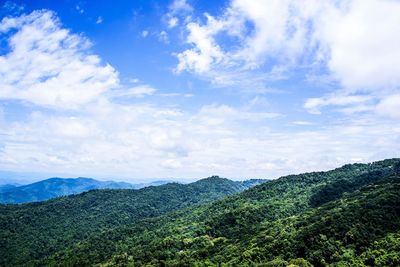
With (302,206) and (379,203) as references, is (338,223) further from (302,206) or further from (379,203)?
(302,206)

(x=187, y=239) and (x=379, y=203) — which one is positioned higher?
(x=379, y=203)

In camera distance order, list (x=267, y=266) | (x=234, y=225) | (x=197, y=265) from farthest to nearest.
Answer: (x=234, y=225)
(x=197, y=265)
(x=267, y=266)

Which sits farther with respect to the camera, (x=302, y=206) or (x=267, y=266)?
(x=302, y=206)

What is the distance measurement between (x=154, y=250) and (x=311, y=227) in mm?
60809

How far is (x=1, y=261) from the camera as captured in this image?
187125mm

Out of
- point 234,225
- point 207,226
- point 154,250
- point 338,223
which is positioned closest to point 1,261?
point 154,250

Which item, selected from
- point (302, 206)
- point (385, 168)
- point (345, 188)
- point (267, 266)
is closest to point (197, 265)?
point (267, 266)

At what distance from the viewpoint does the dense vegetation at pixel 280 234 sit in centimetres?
8688

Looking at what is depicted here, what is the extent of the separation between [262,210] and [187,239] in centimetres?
3602

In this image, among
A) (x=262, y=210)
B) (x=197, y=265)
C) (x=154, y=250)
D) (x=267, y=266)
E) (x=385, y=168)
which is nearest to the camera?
(x=267, y=266)

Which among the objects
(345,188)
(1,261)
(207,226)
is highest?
(345,188)

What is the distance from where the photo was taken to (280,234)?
107375 mm

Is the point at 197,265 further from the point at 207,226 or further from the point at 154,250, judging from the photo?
the point at 207,226

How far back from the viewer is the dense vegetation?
86.9m
